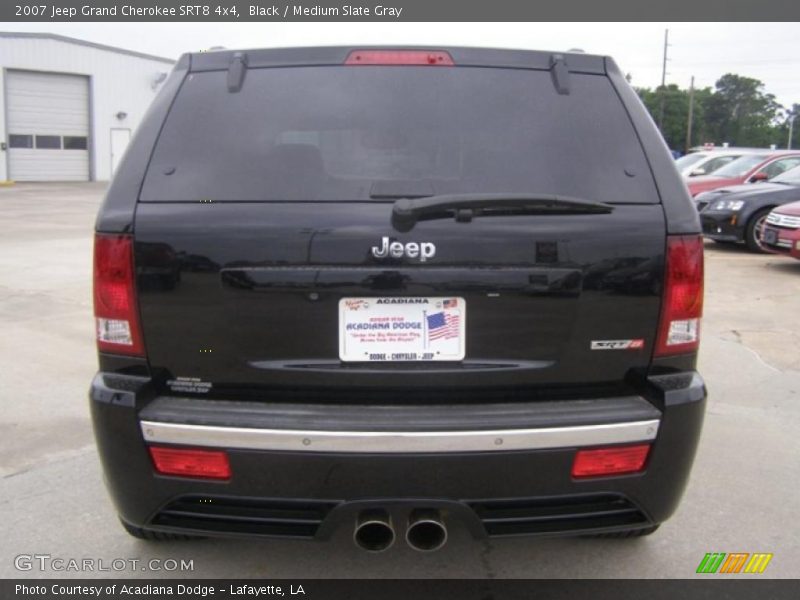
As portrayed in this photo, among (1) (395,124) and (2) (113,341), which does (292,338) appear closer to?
(2) (113,341)

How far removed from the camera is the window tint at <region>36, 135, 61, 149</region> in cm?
3556

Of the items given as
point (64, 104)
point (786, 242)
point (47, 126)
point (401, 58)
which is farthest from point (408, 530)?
point (64, 104)

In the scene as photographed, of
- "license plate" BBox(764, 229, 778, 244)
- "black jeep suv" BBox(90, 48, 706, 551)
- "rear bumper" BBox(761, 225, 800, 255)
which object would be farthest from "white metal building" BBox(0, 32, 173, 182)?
"black jeep suv" BBox(90, 48, 706, 551)

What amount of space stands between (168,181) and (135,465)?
92 centimetres

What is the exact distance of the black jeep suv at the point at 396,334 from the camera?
235 cm

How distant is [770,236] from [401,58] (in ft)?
30.6

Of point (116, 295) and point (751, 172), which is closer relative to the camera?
point (116, 295)

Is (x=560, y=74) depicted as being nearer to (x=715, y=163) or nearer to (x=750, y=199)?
(x=750, y=199)

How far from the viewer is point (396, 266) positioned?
7.73 feet

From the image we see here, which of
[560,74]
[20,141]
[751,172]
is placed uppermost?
[20,141]

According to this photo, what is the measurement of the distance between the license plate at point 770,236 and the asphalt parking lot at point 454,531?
3376 millimetres

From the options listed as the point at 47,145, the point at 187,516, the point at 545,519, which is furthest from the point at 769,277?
the point at 47,145

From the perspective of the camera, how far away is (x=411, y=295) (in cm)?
238

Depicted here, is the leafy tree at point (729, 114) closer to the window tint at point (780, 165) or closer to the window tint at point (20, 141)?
the window tint at point (20, 141)
